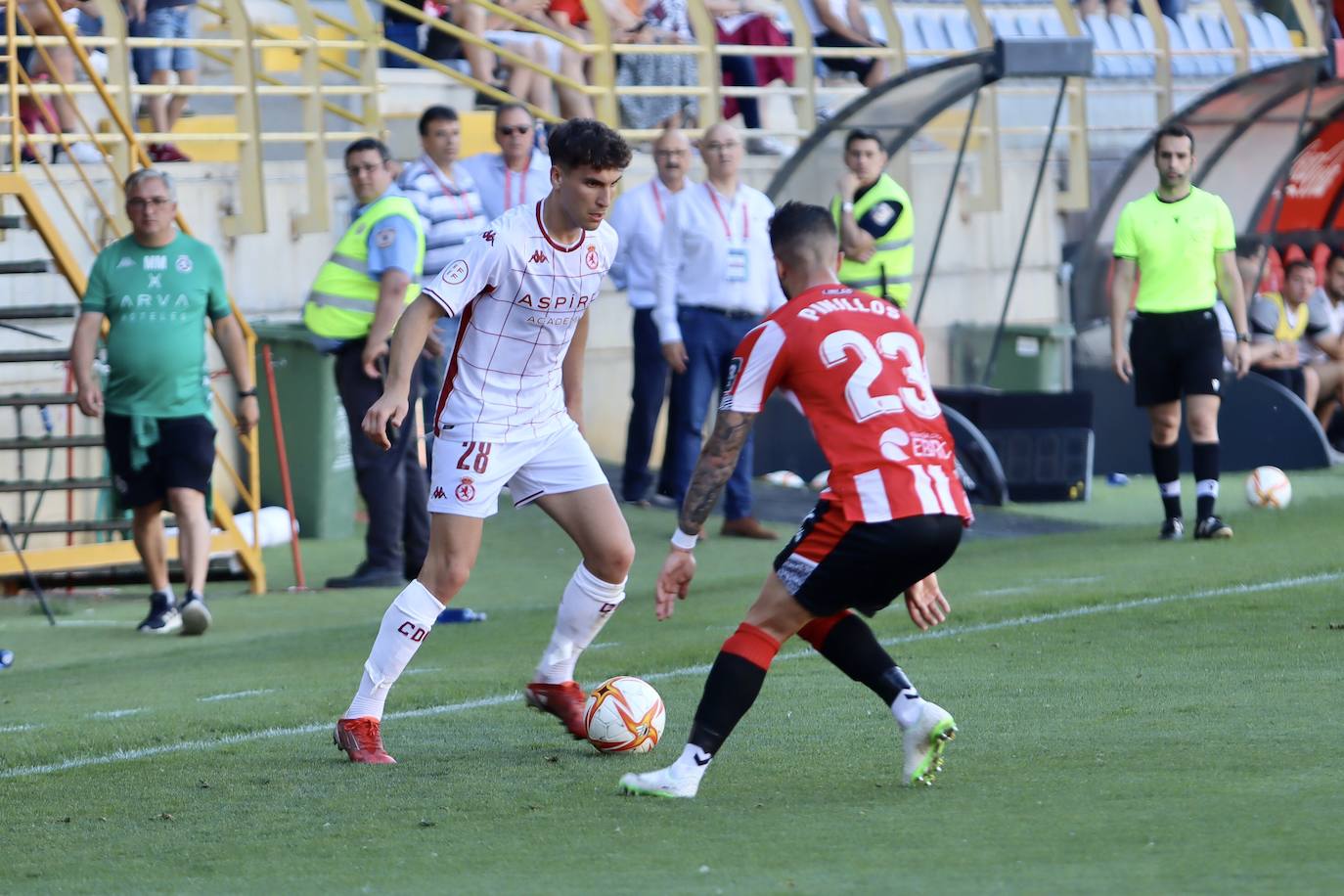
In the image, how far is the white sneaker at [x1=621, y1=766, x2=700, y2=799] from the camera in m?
5.66

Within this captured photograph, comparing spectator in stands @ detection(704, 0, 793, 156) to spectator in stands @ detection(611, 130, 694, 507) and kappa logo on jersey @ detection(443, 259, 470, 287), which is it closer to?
spectator in stands @ detection(611, 130, 694, 507)

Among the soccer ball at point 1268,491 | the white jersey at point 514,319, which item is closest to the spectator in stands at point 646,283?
the soccer ball at point 1268,491

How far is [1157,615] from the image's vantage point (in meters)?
8.95

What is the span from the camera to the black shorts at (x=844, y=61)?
18.6 m

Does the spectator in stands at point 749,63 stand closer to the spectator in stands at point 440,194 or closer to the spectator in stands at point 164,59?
the spectator in stands at point 164,59

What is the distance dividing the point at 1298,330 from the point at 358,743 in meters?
12.4

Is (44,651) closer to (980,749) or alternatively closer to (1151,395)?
(980,749)

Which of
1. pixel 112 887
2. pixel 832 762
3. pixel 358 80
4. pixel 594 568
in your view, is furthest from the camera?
pixel 358 80

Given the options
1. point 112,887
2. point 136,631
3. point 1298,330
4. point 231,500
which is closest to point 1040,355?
point 1298,330

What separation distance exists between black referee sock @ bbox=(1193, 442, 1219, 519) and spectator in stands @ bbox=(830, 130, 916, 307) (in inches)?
78.3

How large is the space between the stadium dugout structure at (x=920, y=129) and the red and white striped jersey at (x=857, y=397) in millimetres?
8531

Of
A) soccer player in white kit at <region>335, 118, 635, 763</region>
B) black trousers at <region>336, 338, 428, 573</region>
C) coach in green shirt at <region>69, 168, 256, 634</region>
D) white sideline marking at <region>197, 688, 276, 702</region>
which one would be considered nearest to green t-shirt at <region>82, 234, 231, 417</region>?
coach in green shirt at <region>69, 168, 256, 634</region>

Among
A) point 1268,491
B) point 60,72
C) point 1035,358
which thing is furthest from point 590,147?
point 1035,358

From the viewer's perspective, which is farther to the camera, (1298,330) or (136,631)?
(1298,330)
